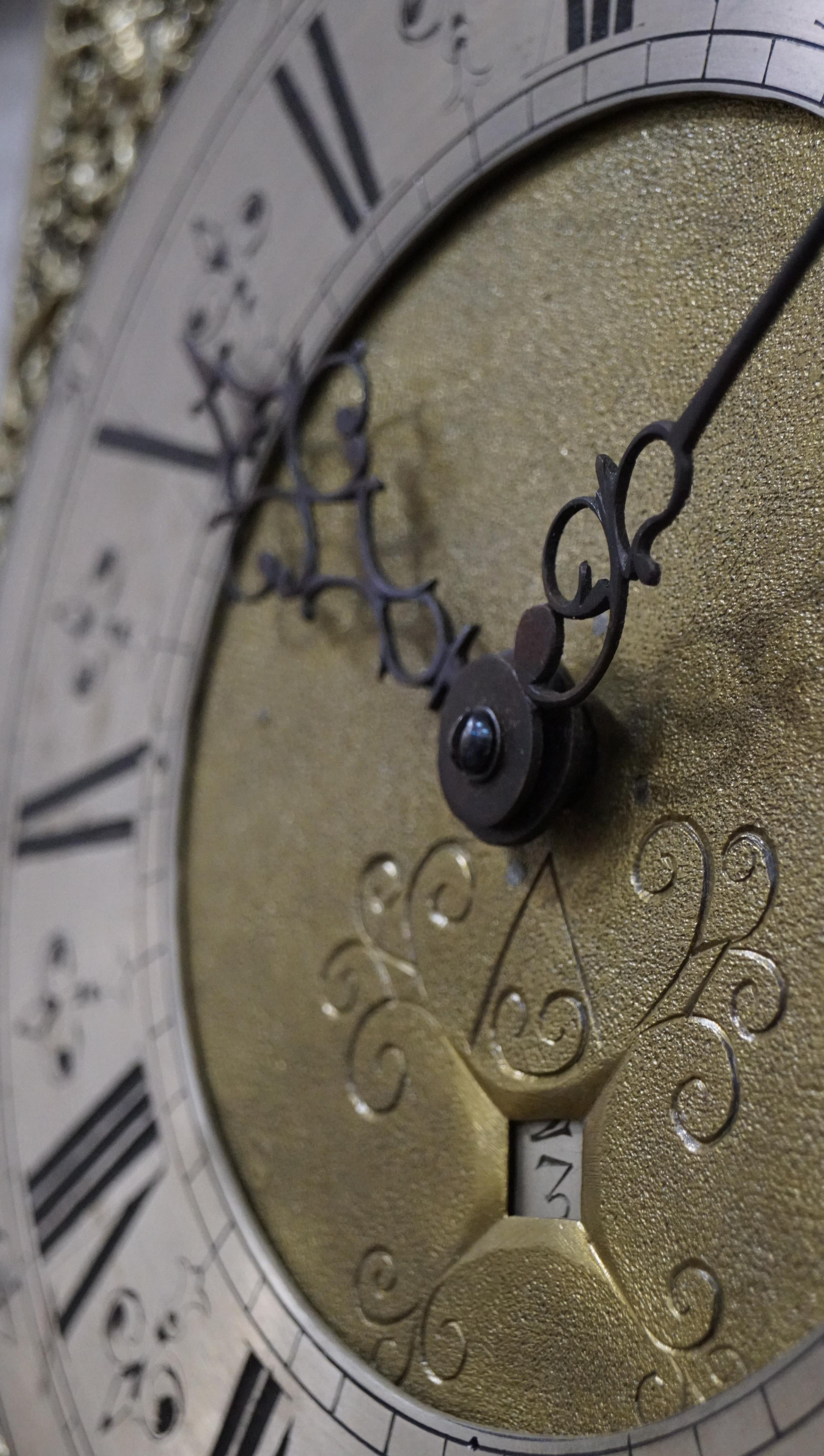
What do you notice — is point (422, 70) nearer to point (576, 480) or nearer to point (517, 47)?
point (517, 47)

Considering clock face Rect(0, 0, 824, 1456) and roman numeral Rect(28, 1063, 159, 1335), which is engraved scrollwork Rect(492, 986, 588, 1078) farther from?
roman numeral Rect(28, 1063, 159, 1335)

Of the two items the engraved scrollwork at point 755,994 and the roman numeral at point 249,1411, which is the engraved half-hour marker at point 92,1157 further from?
the engraved scrollwork at point 755,994

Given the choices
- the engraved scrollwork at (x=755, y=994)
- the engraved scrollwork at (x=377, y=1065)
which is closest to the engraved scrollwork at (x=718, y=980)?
the engraved scrollwork at (x=755, y=994)

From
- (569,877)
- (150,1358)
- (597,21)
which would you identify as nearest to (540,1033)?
(569,877)

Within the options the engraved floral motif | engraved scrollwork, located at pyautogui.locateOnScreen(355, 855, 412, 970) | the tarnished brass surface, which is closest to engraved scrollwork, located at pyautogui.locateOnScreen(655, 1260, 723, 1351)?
the tarnished brass surface

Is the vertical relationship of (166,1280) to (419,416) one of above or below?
below

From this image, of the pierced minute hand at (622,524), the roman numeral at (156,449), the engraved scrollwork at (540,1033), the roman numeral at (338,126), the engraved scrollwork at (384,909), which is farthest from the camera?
the roman numeral at (156,449)

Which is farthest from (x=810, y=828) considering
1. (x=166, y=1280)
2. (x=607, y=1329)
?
(x=166, y=1280)
